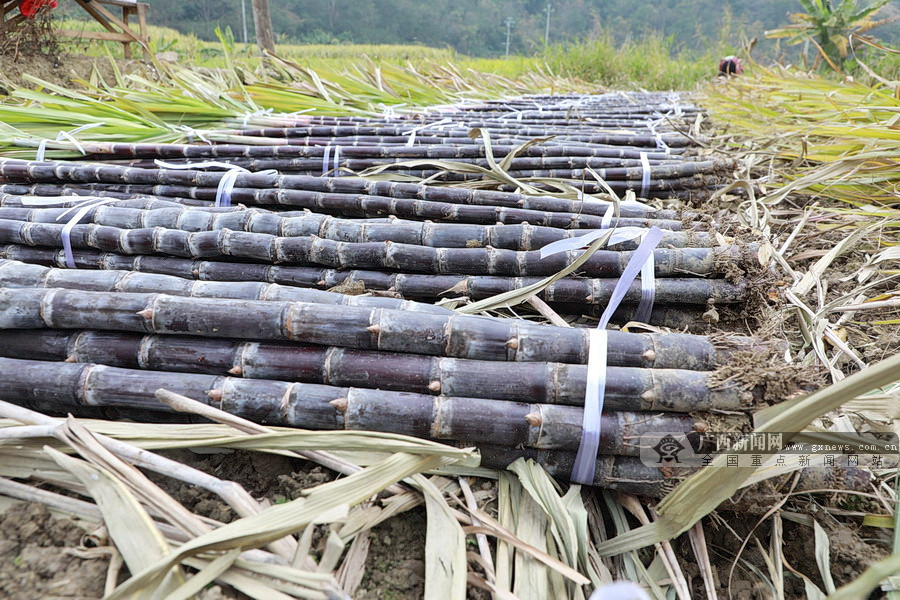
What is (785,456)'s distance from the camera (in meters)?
1.08

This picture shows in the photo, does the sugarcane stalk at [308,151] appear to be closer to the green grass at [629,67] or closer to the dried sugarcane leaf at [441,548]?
the dried sugarcane leaf at [441,548]

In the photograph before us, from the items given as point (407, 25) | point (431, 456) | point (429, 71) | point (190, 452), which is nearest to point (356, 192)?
A: point (190, 452)

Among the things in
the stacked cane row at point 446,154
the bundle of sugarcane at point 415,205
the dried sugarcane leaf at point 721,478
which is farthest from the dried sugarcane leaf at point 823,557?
the stacked cane row at point 446,154

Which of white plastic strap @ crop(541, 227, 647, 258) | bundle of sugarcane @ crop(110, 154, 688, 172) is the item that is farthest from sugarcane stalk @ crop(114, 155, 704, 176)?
white plastic strap @ crop(541, 227, 647, 258)

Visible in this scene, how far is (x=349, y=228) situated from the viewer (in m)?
1.88

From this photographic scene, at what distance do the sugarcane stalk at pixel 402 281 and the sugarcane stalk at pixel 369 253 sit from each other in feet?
0.11

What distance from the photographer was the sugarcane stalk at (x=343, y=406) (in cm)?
113

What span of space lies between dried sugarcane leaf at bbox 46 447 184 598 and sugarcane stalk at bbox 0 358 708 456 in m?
0.22

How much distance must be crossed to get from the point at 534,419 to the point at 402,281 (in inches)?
30.2

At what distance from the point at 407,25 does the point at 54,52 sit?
122 ft

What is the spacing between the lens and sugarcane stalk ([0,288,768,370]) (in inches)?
48.8

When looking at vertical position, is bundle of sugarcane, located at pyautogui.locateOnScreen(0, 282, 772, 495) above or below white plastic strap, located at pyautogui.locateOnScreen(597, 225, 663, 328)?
below

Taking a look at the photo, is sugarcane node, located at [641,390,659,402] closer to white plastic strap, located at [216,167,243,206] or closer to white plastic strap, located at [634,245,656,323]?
white plastic strap, located at [634,245,656,323]

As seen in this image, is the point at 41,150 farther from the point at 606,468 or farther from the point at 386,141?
the point at 606,468
